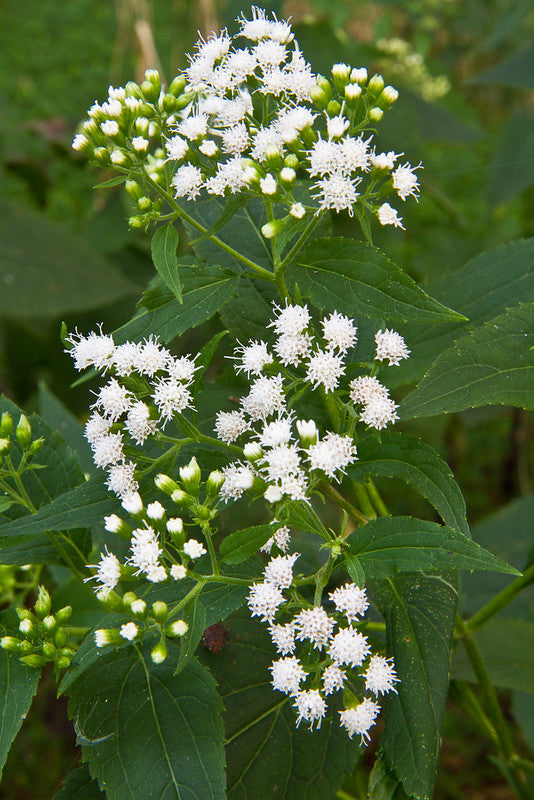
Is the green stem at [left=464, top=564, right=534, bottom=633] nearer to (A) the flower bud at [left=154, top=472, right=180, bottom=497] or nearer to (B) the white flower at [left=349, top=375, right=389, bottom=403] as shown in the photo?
(B) the white flower at [left=349, top=375, right=389, bottom=403]

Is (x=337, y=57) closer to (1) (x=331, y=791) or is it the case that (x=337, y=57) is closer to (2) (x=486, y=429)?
(2) (x=486, y=429)

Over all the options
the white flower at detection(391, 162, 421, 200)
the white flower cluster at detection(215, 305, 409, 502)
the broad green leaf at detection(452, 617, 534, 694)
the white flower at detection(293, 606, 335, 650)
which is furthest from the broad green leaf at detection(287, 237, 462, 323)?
the broad green leaf at detection(452, 617, 534, 694)

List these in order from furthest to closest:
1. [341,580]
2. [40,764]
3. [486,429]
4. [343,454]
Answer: [486,429] < [40,764] < [341,580] < [343,454]

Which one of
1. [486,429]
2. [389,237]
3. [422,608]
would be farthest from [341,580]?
[389,237]

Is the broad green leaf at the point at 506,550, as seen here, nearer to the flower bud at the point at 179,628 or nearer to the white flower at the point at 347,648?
the white flower at the point at 347,648

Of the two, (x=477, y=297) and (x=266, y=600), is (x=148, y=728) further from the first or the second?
(x=477, y=297)

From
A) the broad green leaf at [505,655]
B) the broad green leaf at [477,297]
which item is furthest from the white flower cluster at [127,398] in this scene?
the broad green leaf at [505,655]
